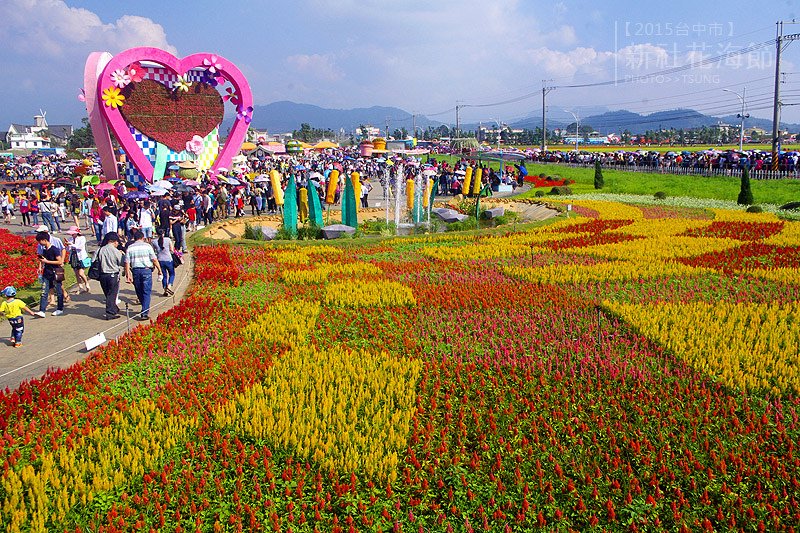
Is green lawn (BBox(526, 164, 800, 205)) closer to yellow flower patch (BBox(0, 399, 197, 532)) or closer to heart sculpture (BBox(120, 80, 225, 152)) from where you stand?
heart sculpture (BBox(120, 80, 225, 152))

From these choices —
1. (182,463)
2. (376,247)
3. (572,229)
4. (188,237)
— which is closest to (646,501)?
(182,463)

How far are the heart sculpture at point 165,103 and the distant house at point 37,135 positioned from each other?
109338mm

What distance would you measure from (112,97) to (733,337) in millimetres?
28697

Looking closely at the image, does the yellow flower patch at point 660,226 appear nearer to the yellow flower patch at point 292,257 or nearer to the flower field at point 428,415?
the flower field at point 428,415

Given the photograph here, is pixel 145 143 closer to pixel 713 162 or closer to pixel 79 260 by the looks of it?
→ pixel 79 260

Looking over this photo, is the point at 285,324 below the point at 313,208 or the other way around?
below

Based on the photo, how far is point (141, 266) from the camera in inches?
373

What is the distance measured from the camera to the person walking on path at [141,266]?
9422 mm

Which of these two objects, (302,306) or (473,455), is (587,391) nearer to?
(473,455)

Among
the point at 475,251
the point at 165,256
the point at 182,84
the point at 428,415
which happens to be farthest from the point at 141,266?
the point at 182,84

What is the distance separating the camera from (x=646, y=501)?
4.57m

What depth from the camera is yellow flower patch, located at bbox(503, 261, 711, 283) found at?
11.0m

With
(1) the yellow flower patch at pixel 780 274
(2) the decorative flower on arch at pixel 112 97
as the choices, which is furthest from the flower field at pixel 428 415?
(2) the decorative flower on arch at pixel 112 97

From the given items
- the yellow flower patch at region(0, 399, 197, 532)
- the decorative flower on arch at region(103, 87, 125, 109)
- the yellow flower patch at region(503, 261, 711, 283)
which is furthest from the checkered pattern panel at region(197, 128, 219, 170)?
A: the yellow flower patch at region(0, 399, 197, 532)
